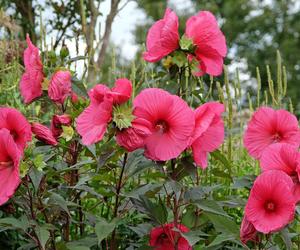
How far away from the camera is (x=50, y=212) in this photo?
5.50 ft

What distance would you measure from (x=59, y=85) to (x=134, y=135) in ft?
1.07

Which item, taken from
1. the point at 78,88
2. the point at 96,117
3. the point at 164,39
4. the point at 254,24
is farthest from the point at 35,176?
the point at 254,24

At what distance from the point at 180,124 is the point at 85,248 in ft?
1.29

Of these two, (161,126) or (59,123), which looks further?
(59,123)

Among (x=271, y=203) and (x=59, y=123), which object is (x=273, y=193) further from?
(x=59, y=123)

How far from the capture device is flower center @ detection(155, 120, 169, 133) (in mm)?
1442

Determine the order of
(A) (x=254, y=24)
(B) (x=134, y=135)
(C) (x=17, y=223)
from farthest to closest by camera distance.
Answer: (A) (x=254, y=24) < (C) (x=17, y=223) < (B) (x=134, y=135)

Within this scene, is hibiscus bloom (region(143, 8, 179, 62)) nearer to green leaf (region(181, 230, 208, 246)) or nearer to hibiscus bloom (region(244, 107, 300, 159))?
hibiscus bloom (region(244, 107, 300, 159))

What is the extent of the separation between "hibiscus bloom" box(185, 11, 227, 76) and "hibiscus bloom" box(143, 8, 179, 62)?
35mm

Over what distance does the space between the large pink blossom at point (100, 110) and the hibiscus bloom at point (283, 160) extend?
0.33m

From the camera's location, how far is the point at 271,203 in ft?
4.61

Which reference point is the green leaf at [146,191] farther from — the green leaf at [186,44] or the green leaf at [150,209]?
the green leaf at [186,44]

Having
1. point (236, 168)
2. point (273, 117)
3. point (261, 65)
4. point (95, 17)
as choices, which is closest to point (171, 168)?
point (273, 117)

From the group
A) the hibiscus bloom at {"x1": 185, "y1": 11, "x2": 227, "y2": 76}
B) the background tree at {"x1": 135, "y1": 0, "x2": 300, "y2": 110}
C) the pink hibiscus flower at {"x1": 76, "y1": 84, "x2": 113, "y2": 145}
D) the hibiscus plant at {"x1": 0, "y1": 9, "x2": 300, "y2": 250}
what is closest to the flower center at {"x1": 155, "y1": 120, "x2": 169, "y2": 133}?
the hibiscus plant at {"x1": 0, "y1": 9, "x2": 300, "y2": 250}
